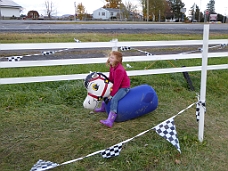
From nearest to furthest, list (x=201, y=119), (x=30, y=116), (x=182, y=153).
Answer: (x=182, y=153) < (x=201, y=119) < (x=30, y=116)

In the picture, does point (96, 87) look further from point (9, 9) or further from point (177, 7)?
point (177, 7)

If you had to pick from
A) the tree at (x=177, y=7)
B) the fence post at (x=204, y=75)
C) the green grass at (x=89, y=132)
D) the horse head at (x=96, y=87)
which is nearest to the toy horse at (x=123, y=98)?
the horse head at (x=96, y=87)

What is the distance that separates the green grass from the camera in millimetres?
3498

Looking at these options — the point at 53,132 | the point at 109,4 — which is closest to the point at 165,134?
the point at 53,132

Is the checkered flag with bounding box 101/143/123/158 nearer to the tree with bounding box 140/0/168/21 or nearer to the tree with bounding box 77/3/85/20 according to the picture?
the tree with bounding box 140/0/168/21

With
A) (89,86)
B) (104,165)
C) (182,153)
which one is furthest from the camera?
(89,86)

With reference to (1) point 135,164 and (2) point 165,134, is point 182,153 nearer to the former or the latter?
(2) point 165,134

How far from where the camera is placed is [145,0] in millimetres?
66000

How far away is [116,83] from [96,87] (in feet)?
1.10

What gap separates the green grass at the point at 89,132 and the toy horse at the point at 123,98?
0.21 metres

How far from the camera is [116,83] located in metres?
4.34

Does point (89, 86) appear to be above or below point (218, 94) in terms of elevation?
above

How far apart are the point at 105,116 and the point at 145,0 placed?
2570 inches

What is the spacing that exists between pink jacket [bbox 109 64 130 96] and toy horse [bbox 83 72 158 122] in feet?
0.26
